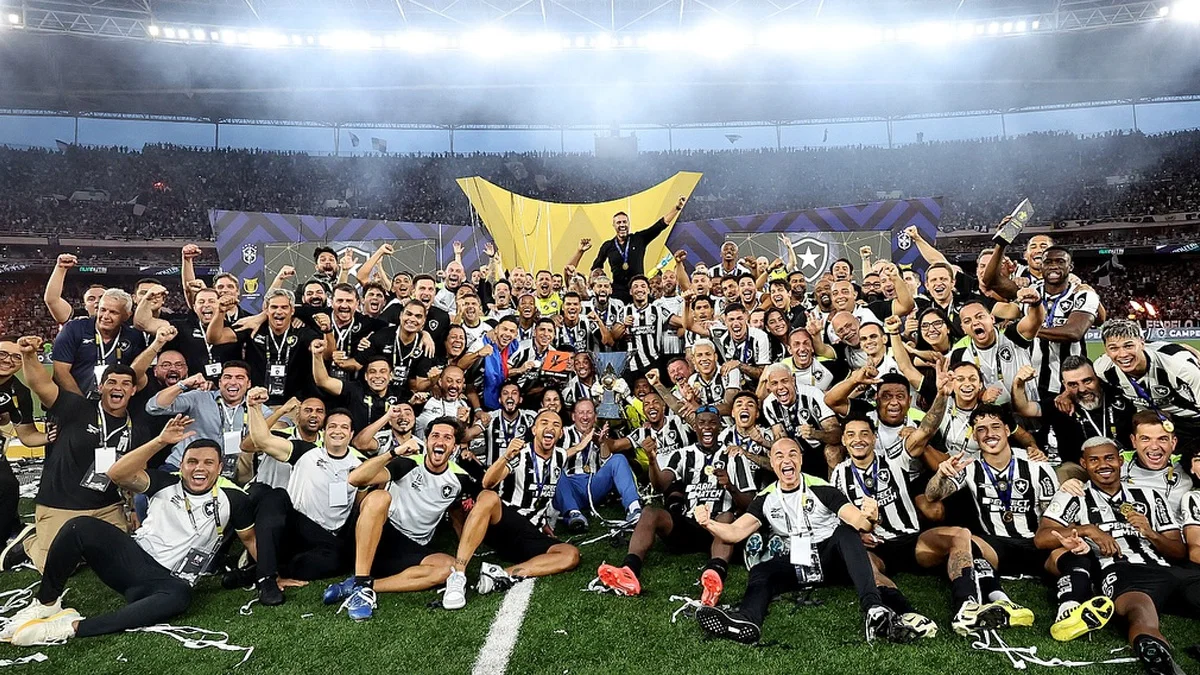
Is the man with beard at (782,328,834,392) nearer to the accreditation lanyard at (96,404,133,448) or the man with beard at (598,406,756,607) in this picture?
the man with beard at (598,406,756,607)

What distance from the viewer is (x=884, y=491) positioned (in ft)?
14.6

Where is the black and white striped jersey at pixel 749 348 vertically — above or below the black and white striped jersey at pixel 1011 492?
above

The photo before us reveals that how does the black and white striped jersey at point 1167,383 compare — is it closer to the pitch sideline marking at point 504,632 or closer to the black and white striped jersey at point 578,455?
the black and white striped jersey at point 578,455

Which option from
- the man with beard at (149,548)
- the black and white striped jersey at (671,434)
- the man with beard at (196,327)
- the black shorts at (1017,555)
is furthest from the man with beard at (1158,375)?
the man with beard at (196,327)

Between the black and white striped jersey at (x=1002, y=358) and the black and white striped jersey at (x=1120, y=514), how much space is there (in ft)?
4.37

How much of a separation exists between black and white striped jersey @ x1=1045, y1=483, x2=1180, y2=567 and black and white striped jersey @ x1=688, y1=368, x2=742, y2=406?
110 inches

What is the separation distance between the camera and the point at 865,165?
30891 millimetres

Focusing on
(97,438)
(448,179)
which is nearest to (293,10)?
(448,179)

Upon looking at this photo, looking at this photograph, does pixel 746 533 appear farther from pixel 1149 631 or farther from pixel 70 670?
pixel 70 670

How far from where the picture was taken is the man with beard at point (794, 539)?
370cm

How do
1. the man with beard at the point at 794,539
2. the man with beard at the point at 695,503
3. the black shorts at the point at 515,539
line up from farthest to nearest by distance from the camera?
the black shorts at the point at 515,539 → the man with beard at the point at 695,503 → the man with beard at the point at 794,539

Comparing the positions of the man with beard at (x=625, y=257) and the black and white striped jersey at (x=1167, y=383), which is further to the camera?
the man with beard at (x=625, y=257)

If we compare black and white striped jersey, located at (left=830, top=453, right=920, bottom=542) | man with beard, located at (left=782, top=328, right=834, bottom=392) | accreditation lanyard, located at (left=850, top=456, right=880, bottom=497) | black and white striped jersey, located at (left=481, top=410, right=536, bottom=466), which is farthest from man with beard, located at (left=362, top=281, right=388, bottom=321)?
accreditation lanyard, located at (left=850, top=456, right=880, bottom=497)

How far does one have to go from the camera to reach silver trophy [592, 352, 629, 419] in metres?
6.89
